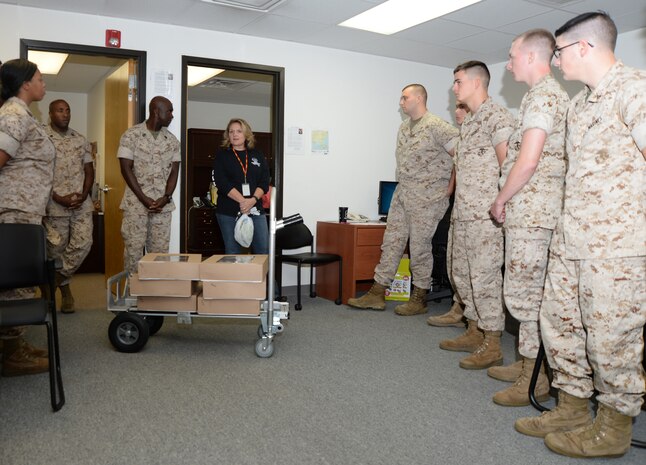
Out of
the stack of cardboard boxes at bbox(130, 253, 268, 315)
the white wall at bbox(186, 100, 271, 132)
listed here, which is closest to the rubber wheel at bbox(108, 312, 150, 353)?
the stack of cardboard boxes at bbox(130, 253, 268, 315)

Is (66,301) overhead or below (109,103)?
below

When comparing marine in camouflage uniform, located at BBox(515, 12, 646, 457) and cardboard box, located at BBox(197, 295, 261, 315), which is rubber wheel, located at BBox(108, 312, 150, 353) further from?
marine in camouflage uniform, located at BBox(515, 12, 646, 457)

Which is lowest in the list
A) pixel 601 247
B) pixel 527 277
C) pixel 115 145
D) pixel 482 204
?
pixel 527 277

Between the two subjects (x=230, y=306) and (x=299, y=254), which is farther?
(x=299, y=254)

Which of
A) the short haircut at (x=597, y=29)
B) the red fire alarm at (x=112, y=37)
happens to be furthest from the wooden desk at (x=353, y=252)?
the short haircut at (x=597, y=29)

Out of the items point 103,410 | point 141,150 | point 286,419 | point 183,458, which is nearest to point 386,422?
point 286,419

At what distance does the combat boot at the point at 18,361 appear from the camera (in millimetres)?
3047

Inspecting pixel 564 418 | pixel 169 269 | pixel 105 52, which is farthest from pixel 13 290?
pixel 564 418

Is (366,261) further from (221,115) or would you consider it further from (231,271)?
(221,115)

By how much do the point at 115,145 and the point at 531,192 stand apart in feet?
13.4

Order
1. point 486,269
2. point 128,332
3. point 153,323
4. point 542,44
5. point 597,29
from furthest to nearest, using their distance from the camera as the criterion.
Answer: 1. point 153,323
2. point 128,332
3. point 486,269
4. point 542,44
5. point 597,29

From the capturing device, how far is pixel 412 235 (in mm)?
4820

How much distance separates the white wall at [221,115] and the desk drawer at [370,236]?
5529 millimetres

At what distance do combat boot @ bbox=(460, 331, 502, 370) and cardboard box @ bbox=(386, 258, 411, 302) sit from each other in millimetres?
2112
